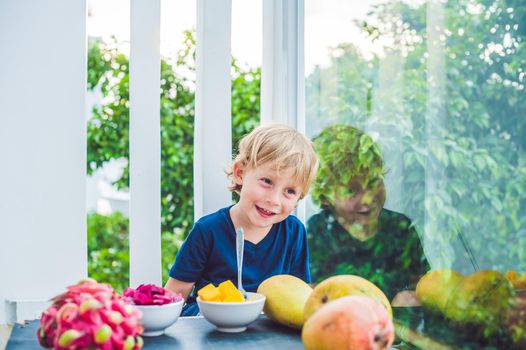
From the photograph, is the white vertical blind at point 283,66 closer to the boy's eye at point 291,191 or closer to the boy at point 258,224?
the boy at point 258,224

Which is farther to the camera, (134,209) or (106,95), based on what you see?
(106,95)

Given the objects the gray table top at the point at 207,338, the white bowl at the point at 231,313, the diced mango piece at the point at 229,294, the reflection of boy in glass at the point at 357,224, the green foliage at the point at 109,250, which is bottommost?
the green foliage at the point at 109,250

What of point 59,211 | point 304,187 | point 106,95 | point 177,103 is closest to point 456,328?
point 304,187

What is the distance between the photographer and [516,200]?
791mm

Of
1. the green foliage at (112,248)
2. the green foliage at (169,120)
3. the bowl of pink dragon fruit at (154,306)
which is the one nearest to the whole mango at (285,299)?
the bowl of pink dragon fruit at (154,306)

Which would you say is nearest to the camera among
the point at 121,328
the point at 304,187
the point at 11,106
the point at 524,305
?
the point at 524,305

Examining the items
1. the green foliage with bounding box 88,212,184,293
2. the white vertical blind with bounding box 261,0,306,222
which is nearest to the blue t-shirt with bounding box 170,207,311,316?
the white vertical blind with bounding box 261,0,306,222

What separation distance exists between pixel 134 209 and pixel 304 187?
1.79ft

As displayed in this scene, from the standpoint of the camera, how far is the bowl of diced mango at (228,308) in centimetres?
111

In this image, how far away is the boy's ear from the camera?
5.64 feet

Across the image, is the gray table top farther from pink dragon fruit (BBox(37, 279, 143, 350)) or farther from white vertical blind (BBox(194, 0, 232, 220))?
white vertical blind (BBox(194, 0, 232, 220))

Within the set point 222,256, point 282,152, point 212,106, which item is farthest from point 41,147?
point 282,152

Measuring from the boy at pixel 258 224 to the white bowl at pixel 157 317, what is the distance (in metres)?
0.46

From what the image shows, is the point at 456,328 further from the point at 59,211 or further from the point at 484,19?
the point at 59,211
